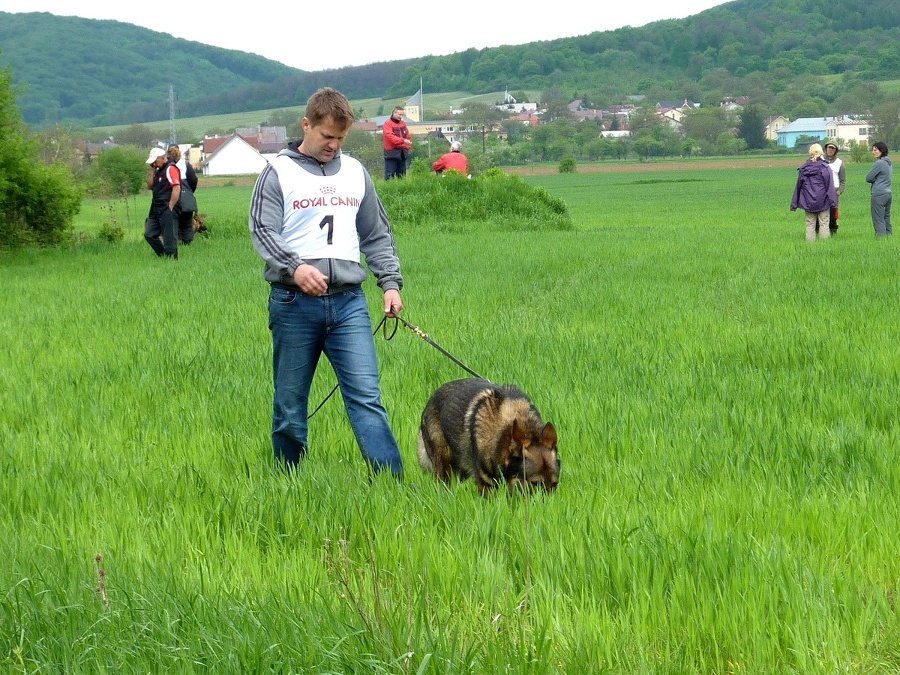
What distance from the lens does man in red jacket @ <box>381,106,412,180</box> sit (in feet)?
75.8

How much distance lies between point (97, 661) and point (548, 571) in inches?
60.9

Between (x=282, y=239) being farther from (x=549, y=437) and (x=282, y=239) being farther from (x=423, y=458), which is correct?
(x=549, y=437)

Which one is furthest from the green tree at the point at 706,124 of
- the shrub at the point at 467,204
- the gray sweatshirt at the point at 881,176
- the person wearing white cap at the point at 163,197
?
the person wearing white cap at the point at 163,197

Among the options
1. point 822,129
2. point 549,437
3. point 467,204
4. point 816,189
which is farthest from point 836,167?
point 822,129

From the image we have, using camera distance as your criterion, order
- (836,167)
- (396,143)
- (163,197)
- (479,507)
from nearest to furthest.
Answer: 1. (479,507)
2. (163,197)
3. (836,167)
4. (396,143)

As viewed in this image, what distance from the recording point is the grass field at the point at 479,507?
3006 mm

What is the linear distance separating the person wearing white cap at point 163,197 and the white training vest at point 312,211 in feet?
41.2

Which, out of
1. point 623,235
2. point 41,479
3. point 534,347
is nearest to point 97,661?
point 41,479

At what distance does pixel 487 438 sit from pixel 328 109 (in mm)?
1794

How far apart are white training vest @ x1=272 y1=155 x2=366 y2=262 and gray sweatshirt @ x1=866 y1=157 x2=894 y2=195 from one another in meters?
16.2

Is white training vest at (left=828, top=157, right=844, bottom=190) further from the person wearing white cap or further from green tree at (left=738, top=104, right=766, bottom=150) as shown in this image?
green tree at (left=738, top=104, right=766, bottom=150)

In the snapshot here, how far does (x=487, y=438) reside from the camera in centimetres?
465

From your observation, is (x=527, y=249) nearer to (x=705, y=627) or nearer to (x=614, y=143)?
(x=705, y=627)

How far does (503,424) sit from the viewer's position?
458 cm
